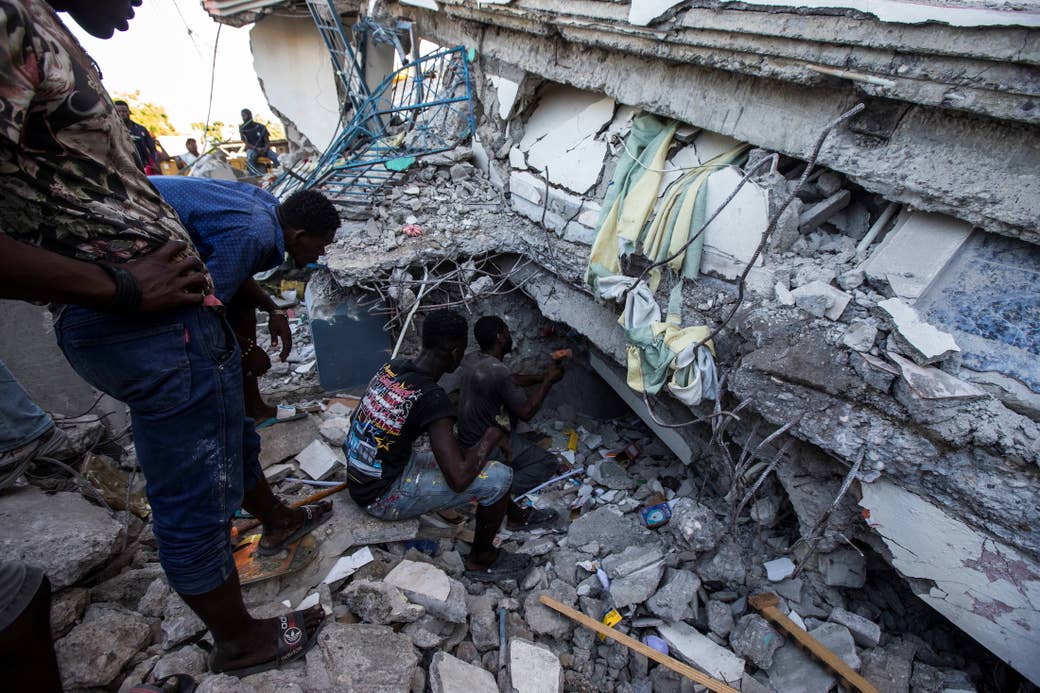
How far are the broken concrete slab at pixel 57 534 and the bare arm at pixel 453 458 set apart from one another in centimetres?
134

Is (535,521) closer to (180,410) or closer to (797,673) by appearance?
(797,673)

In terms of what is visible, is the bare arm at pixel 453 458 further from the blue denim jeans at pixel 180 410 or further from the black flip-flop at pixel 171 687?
the black flip-flop at pixel 171 687

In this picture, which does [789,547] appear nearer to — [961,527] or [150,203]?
[961,527]

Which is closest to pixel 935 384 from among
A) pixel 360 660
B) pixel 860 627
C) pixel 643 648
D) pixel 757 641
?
pixel 860 627

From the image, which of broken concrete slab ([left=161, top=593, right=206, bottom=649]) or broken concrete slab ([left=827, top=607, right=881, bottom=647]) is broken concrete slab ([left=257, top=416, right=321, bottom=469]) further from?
broken concrete slab ([left=827, top=607, right=881, bottom=647])

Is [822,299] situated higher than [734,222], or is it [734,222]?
[734,222]

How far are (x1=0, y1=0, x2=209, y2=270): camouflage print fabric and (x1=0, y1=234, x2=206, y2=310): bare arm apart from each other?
0.18 feet

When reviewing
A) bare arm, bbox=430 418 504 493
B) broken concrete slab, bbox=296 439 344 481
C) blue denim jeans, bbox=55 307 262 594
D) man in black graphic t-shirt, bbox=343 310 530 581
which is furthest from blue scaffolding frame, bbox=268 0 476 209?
blue denim jeans, bbox=55 307 262 594

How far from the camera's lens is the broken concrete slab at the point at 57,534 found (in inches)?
74.7

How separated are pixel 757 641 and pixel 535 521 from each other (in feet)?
Answer: 4.59

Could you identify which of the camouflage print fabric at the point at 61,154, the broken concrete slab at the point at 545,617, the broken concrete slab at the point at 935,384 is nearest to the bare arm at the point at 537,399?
the broken concrete slab at the point at 545,617

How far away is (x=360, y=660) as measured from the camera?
1838 millimetres

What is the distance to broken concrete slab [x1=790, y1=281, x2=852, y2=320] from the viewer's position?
→ 2182 mm

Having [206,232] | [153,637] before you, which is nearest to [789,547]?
[153,637]
